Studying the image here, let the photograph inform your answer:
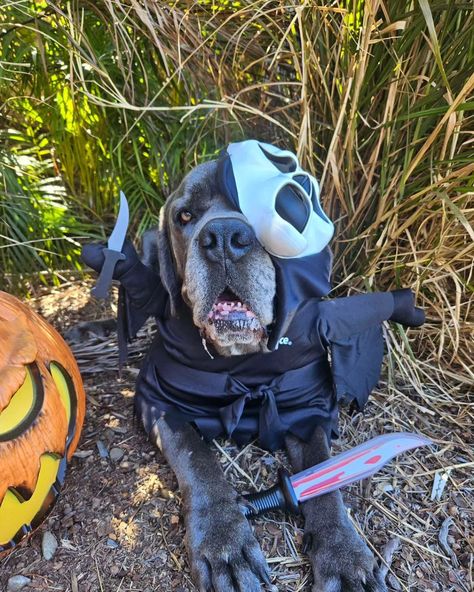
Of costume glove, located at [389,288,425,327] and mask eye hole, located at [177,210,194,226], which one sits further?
costume glove, located at [389,288,425,327]

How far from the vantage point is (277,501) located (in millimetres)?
1861

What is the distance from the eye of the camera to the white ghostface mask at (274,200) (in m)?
1.82

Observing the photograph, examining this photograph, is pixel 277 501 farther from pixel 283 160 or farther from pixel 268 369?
pixel 283 160

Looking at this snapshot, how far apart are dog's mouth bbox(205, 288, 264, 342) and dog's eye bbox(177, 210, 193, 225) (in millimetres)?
334

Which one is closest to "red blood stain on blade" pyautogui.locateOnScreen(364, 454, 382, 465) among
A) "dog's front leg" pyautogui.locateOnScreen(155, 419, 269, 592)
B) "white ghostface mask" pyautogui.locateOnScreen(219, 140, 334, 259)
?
"dog's front leg" pyautogui.locateOnScreen(155, 419, 269, 592)

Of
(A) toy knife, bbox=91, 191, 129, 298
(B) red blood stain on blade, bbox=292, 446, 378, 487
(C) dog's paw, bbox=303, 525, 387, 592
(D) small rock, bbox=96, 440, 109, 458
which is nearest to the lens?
(C) dog's paw, bbox=303, 525, 387, 592

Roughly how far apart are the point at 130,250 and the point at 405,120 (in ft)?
4.01

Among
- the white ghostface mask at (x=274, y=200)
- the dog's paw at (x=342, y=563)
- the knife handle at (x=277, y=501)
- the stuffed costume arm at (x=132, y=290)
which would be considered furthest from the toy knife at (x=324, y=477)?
the stuffed costume arm at (x=132, y=290)

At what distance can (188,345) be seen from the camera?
2162mm

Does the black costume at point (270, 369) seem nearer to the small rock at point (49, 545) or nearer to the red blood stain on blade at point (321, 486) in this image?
the red blood stain on blade at point (321, 486)

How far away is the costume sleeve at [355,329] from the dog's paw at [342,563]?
586 millimetres

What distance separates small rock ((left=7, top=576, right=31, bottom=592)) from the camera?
1741mm

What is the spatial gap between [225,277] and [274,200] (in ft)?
0.94

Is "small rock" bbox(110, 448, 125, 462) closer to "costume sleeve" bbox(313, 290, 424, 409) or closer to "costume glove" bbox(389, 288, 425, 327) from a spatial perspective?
"costume sleeve" bbox(313, 290, 424, 409)
